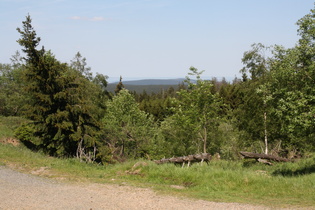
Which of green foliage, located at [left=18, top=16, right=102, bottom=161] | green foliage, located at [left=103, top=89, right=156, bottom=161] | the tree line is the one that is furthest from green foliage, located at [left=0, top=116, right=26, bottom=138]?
green foliage, located at [left=103, top=89, right=156, bottom=161]

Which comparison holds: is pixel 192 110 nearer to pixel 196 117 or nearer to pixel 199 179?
pixel 196 117

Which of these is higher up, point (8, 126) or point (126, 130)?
point (8, 126)

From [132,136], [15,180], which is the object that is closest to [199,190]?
[15,180]

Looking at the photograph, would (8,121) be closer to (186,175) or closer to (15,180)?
(15,180)

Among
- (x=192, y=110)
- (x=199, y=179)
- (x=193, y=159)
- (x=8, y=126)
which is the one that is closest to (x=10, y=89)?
(x=8, y=126)

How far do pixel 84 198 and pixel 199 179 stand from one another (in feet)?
15.8

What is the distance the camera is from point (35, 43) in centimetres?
2553

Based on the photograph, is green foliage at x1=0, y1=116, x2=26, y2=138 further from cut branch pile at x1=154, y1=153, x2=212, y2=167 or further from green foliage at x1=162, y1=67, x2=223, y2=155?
cut branch pile at x1=154, y1=153, x2=212, y2=167

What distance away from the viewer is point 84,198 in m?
9.59

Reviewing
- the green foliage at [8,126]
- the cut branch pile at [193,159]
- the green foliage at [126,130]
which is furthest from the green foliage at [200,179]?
the green foliage at [126,130]

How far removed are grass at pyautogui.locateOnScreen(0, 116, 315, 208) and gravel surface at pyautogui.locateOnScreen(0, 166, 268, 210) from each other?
835mm

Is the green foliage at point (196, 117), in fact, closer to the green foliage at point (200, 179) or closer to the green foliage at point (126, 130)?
the green foliage at point (126, 130)

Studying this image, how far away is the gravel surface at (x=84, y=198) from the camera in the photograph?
880 centimetres

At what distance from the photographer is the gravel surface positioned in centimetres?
880
